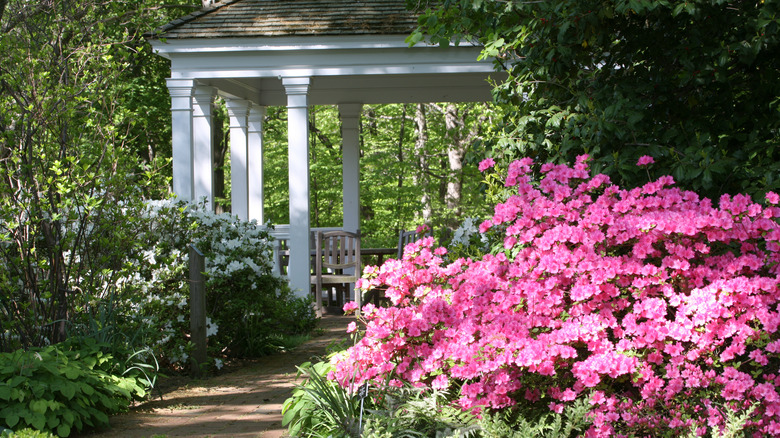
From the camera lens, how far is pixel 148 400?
5090 millimetres

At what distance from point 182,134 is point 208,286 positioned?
389 centimetres

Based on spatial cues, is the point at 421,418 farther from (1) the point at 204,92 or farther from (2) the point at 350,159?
(2) the point at 350,159

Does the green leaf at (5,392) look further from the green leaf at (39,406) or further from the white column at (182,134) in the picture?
the white column at (182,134)

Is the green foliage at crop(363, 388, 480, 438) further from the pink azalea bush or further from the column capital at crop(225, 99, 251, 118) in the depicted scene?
the column capital at crop(225, 99, 251, 118)

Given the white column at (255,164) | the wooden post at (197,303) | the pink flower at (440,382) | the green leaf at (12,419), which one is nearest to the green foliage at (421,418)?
the pink flower at (440,382)

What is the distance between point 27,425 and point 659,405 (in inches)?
126

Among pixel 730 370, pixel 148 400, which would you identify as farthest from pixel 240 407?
pixel 730 370

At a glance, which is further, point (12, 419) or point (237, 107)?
point (237, 107)

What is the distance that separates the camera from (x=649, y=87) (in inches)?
187

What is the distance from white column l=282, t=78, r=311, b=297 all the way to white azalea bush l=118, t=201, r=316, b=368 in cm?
186

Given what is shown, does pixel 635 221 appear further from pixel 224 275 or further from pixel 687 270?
pixel 224 275

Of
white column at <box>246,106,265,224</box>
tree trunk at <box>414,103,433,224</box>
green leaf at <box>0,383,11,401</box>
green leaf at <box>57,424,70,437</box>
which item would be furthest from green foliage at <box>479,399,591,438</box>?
tree trunk at <box>414,103,433,224</box>

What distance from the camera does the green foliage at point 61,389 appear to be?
12.9ft

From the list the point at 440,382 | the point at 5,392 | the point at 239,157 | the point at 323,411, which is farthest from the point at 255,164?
the point at 440,382
